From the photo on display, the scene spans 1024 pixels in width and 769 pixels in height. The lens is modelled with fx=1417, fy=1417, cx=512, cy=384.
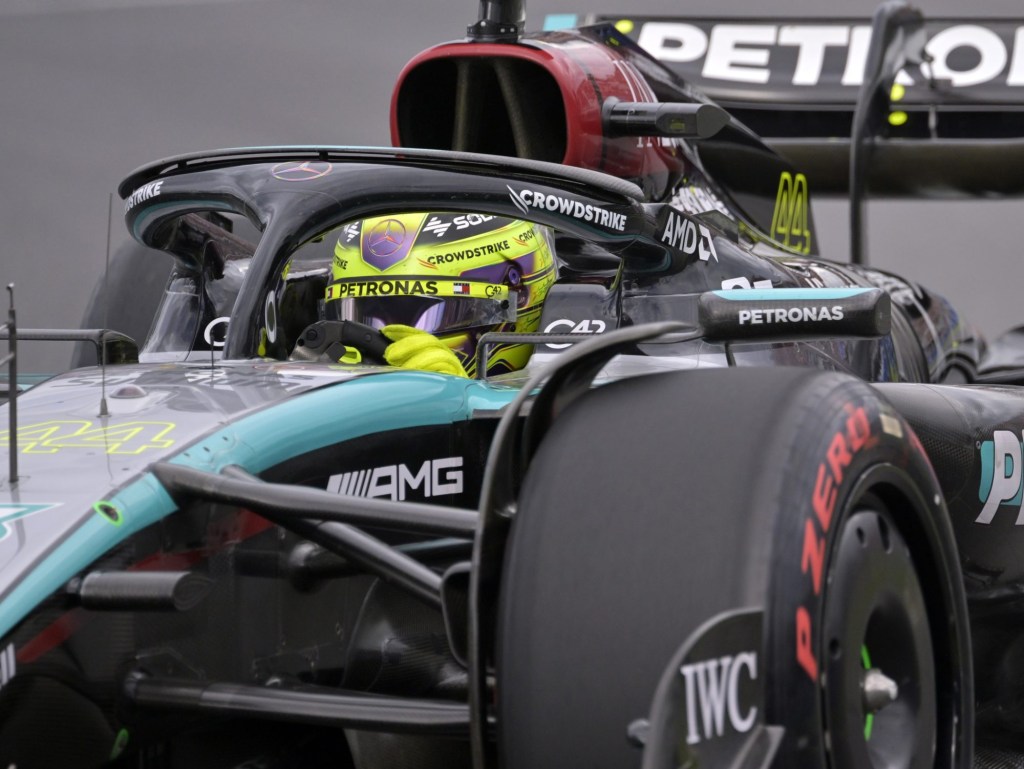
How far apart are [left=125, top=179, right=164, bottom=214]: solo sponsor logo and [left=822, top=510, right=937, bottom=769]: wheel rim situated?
1393 millimetres

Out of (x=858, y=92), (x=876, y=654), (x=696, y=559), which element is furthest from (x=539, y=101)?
(x=858, y=92)

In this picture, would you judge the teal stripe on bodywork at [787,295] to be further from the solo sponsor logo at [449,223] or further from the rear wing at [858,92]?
the rear wing at [858,92]

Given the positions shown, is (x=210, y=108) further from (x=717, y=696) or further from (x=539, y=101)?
(x=717, y=696)

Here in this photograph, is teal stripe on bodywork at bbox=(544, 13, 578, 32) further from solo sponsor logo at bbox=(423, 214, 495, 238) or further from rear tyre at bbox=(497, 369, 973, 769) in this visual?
rear tyre at bbox=(497, 369, 973, 769)

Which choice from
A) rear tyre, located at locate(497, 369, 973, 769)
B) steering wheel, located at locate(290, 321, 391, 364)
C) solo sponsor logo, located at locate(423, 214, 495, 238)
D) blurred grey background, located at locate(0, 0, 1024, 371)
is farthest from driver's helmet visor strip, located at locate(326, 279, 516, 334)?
blurred grey background, located at locate(0, 0, 1024, 371)

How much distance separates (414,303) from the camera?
2678 millimetres

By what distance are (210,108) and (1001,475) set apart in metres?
8.29

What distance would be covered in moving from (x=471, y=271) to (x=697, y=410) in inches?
54.8

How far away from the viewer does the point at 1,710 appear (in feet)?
4.49

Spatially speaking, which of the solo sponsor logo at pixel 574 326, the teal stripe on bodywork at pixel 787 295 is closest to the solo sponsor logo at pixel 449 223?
the solo sponsor logo at pixel 574 326

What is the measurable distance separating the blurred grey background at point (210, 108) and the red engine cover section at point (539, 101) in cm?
495

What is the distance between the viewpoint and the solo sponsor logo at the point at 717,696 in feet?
4.00

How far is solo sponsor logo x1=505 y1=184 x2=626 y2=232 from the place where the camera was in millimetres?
2217

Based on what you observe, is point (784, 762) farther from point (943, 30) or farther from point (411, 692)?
point (943, 30)
